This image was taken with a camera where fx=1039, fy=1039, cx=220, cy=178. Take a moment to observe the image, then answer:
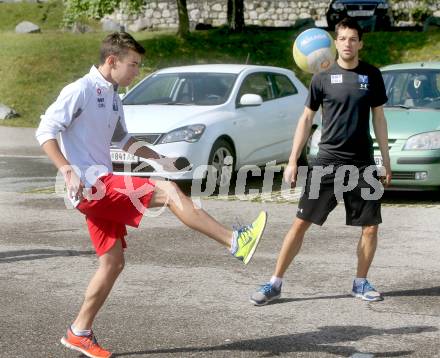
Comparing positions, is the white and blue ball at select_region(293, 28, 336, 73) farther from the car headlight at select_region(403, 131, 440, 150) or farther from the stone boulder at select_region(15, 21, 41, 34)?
the stone boulder at select_region(15, 21, 41, 34)

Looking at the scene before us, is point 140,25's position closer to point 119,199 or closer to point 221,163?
point 221,163

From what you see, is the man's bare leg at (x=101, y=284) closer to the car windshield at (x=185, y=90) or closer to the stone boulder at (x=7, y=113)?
the car windshield at (x=185, y=90)

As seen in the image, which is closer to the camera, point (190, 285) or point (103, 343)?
point (103, 343)

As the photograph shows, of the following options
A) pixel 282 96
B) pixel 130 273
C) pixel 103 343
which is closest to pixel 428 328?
pixel 103 343

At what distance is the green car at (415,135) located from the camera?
12.5m

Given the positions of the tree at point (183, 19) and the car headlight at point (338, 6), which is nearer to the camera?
the tree at point (183, 19)

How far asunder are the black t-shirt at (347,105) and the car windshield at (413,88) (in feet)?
20.3

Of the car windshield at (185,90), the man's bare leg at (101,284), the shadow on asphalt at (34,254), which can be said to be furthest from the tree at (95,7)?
the man's bare leg at (101,284)

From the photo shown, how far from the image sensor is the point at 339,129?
24.5 feet

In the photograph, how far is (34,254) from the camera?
373 inches

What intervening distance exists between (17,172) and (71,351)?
34.0 ft

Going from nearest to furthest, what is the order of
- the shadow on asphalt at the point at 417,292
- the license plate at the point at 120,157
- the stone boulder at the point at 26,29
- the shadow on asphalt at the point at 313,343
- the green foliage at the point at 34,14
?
the shadow on asphalt at the point at 313,343 → the shadow on asphalt at the point at 417,292 → the license plate at the point at 120,157 → the stone boulder at the point at 26,29 → the green foliage at the point at 34,14

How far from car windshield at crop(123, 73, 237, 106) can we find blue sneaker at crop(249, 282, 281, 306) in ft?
22.7

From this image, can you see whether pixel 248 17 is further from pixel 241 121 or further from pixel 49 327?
pixel 49 327
